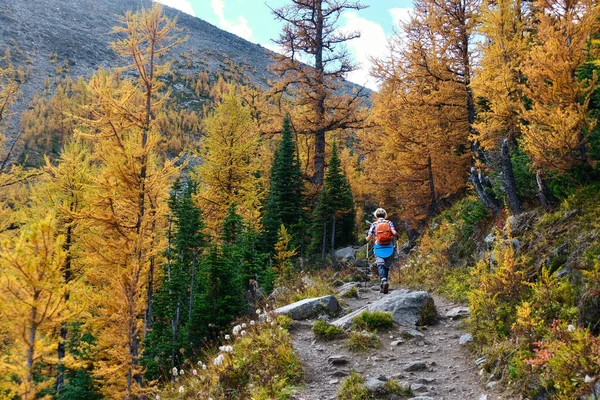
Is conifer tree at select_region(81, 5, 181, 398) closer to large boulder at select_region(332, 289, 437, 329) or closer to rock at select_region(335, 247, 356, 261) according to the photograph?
large boulder at select_region(332, 289, 437, 329)

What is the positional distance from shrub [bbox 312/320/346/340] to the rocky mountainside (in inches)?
2835

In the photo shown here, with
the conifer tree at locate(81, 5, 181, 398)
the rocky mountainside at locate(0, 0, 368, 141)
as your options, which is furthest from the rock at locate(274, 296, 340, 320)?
the rocky mountainside at locate(0, 0, 368, 141)

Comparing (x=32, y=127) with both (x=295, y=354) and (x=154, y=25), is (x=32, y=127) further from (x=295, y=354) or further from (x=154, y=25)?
(x=295, y=354)

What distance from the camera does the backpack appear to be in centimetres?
939

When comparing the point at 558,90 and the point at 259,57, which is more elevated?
the point at 259,57

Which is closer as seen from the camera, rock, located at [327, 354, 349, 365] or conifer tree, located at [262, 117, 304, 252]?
rock, located at [327, 354, 349, 365]

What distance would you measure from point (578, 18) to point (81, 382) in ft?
63.3

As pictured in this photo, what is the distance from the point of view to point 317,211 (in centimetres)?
2052

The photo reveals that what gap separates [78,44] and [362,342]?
3906 inches

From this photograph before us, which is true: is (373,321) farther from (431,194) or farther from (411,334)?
(431,194)

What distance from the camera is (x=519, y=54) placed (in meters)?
10.3

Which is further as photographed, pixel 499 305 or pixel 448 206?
pixel 448 206

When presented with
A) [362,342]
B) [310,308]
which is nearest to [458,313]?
[362,342]

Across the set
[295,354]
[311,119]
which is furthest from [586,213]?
[311,119]
